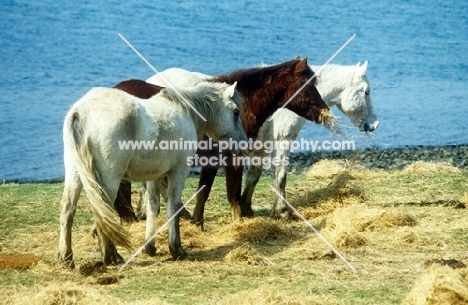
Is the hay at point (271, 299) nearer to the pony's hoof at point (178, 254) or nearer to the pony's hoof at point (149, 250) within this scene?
the pony's hoof at point (178, 254)

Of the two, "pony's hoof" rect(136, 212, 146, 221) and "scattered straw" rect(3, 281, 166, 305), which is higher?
"scattered straw" rect(3, 281, 166, 305)

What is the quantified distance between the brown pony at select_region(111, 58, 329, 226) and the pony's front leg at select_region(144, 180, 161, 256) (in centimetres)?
146

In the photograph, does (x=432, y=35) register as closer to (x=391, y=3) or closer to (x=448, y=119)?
(x=391, y=3)

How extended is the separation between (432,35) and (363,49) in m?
5.28

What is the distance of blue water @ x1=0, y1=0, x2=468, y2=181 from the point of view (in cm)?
2446

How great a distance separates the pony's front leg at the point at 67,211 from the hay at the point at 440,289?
3.07 metres

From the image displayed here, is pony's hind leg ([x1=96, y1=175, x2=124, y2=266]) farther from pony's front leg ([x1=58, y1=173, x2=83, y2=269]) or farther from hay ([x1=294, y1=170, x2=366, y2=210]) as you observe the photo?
hay ([x1=294, y1=170, x2=366, y2=210])

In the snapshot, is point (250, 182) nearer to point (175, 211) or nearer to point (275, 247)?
point (275, 247)

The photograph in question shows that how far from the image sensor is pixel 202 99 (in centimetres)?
852

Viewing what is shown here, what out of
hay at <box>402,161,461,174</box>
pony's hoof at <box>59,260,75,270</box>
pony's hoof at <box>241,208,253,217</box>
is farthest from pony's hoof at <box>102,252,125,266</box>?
hay at <box>402,161,461,174</box>

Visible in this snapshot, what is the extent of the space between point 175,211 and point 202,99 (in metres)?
1.23

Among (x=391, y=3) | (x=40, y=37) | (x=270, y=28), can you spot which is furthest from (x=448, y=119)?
(x=391, y=3)

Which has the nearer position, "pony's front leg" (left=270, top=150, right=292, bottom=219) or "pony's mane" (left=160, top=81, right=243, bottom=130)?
"pony's mane" (left=160, top=81, right=243, bottom=130)

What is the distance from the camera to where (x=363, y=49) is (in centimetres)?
4038
